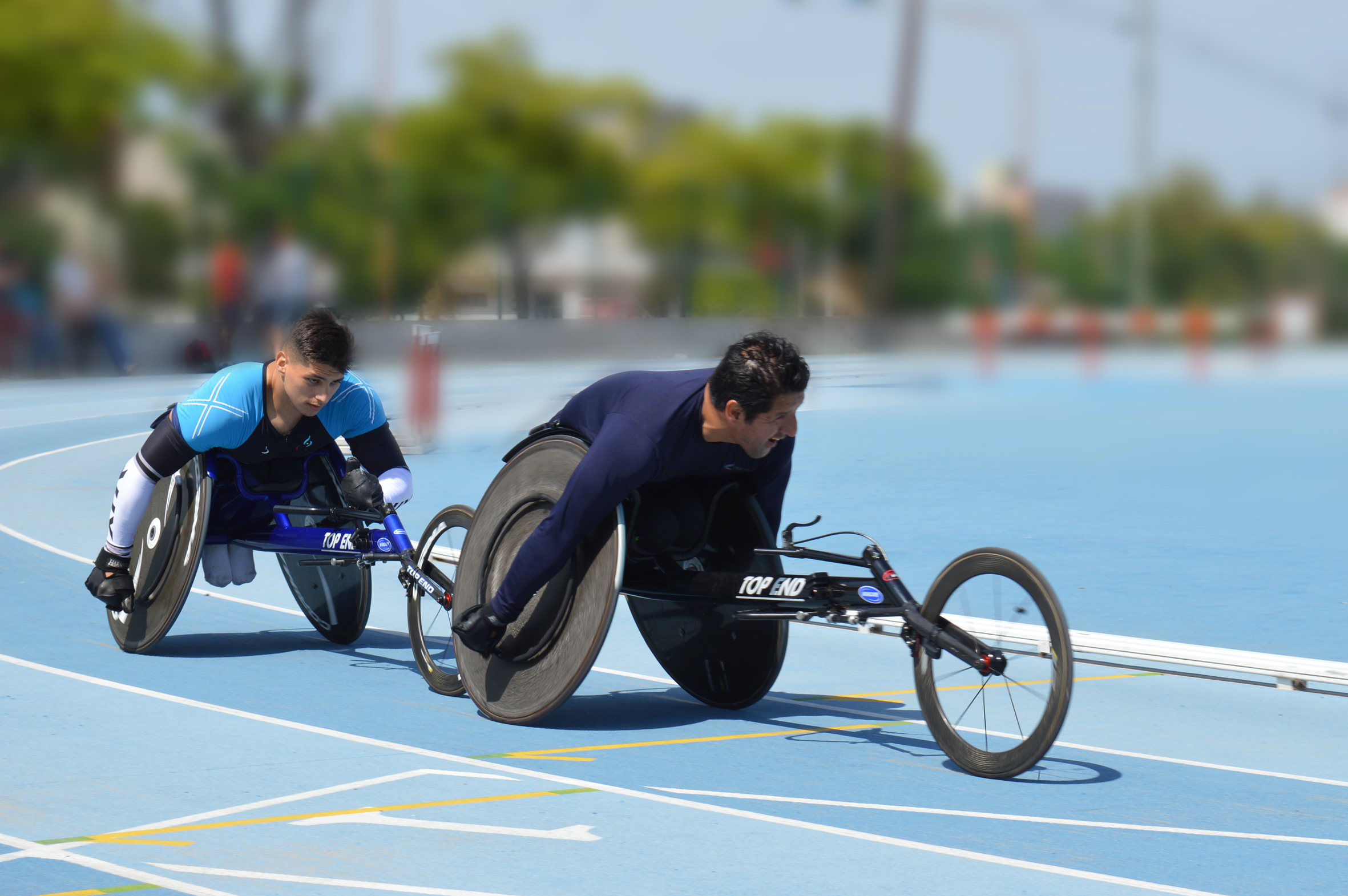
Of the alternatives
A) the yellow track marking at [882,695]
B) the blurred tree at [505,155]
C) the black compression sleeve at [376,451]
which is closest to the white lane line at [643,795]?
the black compression sleeve at [376,451]

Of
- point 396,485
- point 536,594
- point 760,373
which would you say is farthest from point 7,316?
point 760,373

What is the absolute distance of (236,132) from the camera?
3238 cm

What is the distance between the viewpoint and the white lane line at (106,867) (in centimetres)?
462

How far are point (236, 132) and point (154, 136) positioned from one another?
1.37 meters

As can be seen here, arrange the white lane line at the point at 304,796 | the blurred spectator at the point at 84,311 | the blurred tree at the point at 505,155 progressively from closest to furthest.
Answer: the white lane line at the point at 304,796 < the blurred spectator at the point at 84,311 < the blurred tree at the point at 505,155

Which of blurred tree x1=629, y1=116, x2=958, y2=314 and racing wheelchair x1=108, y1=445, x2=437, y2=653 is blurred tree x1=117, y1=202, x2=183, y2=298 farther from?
racing wheelchair x1=108, y1=445, x2=437, y2=653

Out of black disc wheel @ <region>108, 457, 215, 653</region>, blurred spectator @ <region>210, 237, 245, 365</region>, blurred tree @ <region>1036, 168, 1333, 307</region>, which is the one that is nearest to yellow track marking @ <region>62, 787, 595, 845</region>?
black disc wheel @ <region>108, 457, 215, 653</region>

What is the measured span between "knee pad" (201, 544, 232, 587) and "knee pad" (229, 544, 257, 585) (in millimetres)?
19

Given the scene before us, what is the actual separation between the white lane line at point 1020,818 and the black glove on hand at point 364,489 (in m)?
2.41

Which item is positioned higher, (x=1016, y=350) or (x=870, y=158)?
(x=870, y=158)

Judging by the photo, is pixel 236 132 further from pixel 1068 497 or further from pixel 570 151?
pixel 1068 497

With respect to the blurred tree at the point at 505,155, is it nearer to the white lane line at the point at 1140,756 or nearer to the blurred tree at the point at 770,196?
the blurred tree at the point at 770,196

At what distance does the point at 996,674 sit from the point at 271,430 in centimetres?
349

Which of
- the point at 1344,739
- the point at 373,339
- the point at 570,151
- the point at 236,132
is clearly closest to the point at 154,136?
the point at 236,132
